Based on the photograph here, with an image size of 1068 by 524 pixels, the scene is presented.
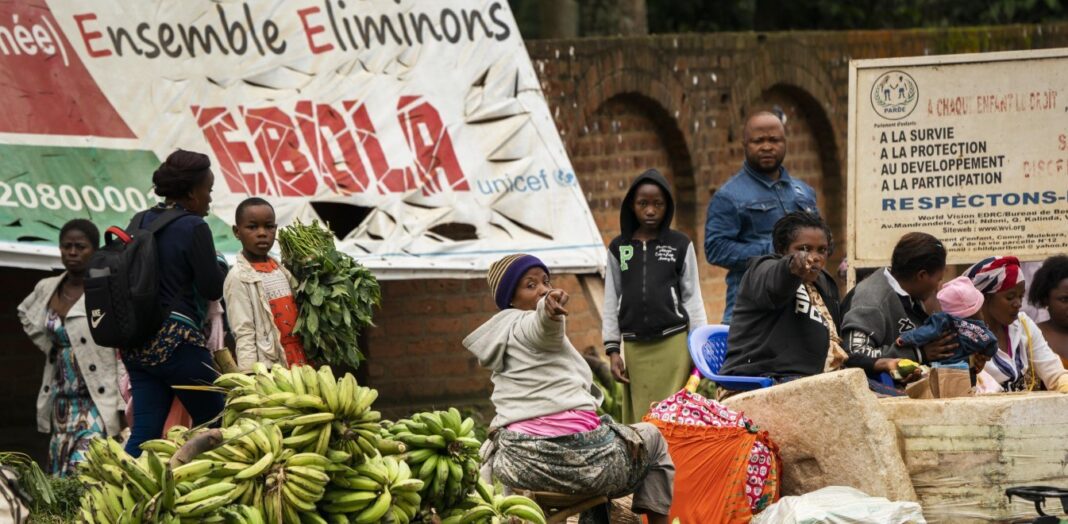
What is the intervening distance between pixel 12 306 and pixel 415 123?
8.01ft

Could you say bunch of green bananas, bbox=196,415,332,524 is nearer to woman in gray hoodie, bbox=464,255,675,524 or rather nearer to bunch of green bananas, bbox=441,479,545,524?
bunch of green bananas, bbox=441,479,545,524

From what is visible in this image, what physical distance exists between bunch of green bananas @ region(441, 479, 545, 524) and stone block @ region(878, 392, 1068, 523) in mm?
1828

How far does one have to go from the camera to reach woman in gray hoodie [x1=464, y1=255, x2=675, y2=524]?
529cm

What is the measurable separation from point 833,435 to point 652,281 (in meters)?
1.58

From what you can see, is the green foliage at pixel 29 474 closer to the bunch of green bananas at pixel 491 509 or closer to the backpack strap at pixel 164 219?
the bunch of green bananas at pixel 491 509

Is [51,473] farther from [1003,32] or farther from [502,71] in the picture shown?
[1003,32]

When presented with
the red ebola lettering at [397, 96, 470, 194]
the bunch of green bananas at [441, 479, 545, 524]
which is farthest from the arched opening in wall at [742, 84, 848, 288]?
the bunch of green bananas at [441, 479, 545, 524]

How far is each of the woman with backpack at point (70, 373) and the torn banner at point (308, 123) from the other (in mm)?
401

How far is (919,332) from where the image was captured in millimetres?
6367

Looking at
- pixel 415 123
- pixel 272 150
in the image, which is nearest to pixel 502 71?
pixel 415 123

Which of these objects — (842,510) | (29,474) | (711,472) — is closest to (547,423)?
(711,472)

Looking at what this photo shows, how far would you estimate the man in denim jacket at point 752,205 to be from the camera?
7.38 meters

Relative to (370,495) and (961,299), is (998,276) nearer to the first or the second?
(961,299)

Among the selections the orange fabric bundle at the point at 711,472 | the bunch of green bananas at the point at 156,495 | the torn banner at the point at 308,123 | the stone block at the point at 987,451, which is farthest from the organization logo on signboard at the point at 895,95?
the bunch of green bananas at the point at 156,495
